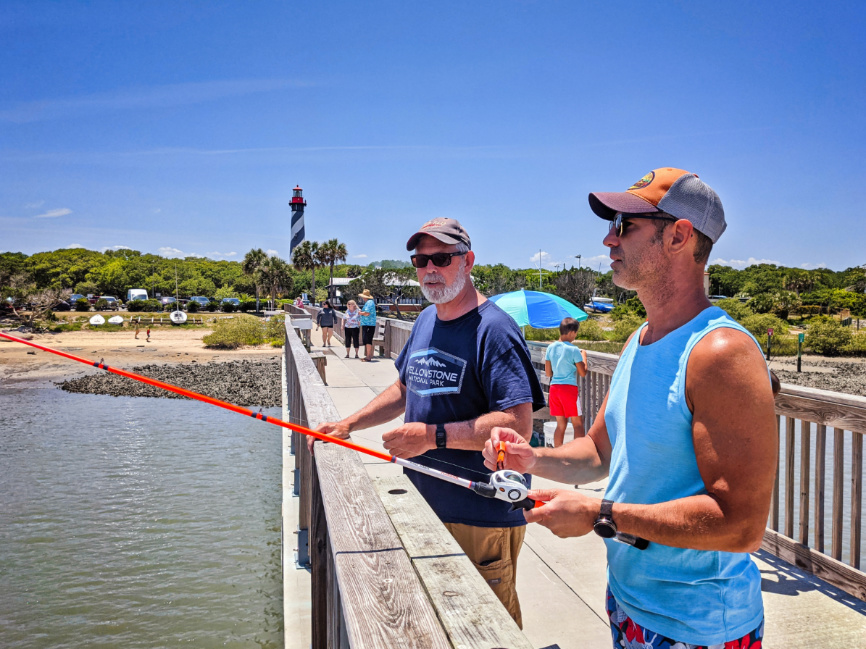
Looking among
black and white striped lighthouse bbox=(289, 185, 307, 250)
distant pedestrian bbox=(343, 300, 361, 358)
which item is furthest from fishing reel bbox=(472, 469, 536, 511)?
black and white striped lighthouse bbox=(289, 185, 307, 250)

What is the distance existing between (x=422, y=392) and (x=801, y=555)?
289cm

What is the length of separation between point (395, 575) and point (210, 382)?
2656cm

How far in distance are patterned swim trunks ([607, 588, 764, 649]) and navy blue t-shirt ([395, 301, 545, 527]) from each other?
→ 0.82 meters

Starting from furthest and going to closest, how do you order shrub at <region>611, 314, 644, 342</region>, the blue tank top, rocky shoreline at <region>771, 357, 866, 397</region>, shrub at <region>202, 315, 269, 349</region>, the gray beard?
shrub at <region>611, 314, 644, 342</region>
shrub at <region>202, 315, 269, 349</region>
rocky shoreline at <region>771, 357, 866, 397</region>
the gray beard
the blue tank top

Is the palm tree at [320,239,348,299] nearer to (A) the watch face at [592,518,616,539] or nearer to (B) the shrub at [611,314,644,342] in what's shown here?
(B) the shrub at [611,314,644,342]

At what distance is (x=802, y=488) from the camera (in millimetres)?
3924

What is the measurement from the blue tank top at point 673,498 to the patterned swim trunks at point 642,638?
18 mm

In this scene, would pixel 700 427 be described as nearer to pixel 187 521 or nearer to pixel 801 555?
pixel 801 555

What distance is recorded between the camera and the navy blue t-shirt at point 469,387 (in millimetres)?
2557

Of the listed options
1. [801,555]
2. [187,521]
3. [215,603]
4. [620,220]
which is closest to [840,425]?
[801,555]

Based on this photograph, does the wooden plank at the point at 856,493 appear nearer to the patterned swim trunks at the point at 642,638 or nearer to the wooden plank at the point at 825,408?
the wooden plank at the point at 825,408

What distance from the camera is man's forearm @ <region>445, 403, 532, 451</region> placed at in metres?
2.50

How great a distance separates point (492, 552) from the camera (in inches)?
101

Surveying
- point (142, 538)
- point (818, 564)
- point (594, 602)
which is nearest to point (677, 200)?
point (594, 602)
